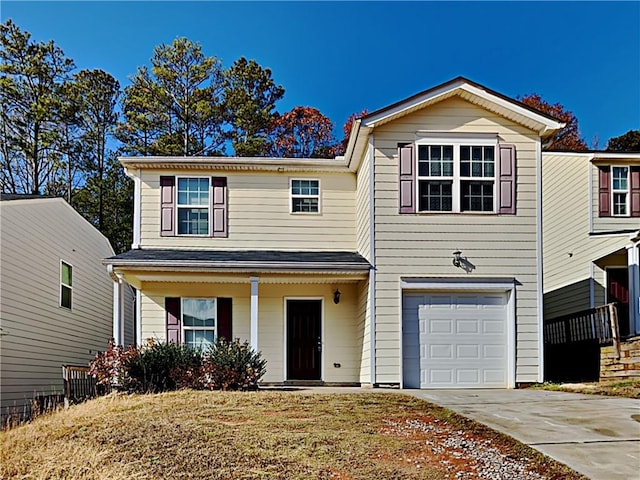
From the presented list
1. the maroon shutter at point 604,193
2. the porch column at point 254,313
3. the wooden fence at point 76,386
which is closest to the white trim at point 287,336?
the porch column at point 254,313

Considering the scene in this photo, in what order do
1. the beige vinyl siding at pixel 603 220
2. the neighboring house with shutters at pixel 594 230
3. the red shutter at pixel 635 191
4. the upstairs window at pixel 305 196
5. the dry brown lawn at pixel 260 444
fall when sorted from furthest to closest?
the red shutter at pixel 635 191
the beige vinyl siding at pixel 603 220
the neighboring house with shutters at pixel 594 230
the upstairs window at pixel 305 196
the dry brown lawn at pixel 260 444

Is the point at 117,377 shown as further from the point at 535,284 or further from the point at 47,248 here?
the point at 535,284

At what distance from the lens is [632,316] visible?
1392cm

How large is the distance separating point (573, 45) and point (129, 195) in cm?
1797

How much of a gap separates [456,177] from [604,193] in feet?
19.8

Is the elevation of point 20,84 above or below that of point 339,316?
above

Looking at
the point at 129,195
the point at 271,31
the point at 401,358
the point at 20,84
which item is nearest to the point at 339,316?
the point at 401,358

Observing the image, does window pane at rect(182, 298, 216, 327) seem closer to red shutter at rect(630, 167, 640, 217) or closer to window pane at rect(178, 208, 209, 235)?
window pane at rect(178, 208, 209, 235)

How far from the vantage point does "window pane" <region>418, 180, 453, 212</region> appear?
11.9 m

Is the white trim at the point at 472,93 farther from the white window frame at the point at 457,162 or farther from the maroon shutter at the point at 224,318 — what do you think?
the maroon shutter at the point at 224,318

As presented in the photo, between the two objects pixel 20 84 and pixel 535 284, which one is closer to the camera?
pixel 535 284

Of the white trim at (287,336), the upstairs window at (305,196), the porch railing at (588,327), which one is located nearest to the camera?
the porch railing at (588,327)

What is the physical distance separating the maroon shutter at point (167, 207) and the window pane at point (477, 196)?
252 inches

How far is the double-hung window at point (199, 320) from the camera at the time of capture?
1344cm
